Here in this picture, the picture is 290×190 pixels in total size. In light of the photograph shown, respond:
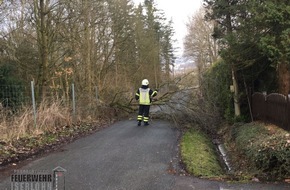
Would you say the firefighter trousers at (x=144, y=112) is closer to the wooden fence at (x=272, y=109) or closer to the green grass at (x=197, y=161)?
the green grass at (x=197, y=161)

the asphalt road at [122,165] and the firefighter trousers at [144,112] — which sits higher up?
the firefighter trousers at [144,112]

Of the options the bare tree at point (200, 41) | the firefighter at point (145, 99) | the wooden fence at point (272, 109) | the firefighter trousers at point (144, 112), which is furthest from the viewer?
the bare tree at point (200, 41)

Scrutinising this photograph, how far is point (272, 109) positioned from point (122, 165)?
6695 mm

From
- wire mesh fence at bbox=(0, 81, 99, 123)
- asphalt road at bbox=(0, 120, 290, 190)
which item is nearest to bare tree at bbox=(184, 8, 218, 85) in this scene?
wire mesh fence at bbox=(0, 81, 99, 123)

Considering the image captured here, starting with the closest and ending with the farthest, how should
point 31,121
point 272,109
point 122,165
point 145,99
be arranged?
point 122,165
point 31,121
point 272,109
point 145,99

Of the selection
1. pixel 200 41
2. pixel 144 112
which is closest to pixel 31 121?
pixel 144 112

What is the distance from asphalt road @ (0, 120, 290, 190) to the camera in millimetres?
5512

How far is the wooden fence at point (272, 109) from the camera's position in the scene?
9.63 m

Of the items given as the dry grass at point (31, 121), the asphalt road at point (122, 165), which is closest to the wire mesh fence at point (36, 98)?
the dry grass at point (31, 121)

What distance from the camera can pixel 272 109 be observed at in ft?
36.2

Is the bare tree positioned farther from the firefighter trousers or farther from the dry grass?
the dry grass

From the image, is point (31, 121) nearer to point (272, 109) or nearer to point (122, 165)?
point (122, 165)

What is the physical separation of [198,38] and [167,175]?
36222 mm

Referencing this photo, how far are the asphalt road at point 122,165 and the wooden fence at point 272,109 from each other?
3489 millimetres
